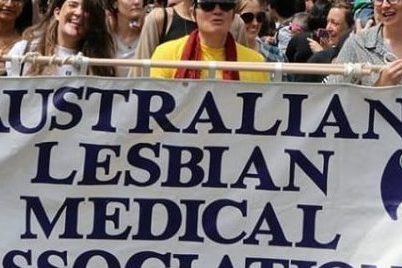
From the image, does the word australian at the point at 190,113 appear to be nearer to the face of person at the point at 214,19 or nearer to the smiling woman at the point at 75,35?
the face of person at the point at 214,19

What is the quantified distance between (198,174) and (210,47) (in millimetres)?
890

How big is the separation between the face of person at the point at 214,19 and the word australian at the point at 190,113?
680 millimetres

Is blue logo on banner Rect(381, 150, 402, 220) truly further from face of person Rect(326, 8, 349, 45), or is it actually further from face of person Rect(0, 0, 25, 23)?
face of person Rect(326, 8, 349, 45)

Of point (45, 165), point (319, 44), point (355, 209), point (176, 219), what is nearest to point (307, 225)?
point (355, 209)

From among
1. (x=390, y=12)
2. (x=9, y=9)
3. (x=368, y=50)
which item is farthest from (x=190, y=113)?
(x=9, y=9)

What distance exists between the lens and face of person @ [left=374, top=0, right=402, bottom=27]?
5.70 meters

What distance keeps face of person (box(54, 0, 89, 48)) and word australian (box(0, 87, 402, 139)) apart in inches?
53.7

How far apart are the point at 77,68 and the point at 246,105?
785mm

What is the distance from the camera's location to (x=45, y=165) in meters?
5.03

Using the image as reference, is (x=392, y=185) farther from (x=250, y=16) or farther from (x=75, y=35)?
(x=250, y=16)

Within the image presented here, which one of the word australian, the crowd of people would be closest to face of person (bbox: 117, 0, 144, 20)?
the crowd of people

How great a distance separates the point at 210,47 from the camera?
5664 millimetres

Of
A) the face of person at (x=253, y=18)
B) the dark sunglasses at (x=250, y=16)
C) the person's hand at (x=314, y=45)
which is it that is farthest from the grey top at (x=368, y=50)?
the person's hand at (x=314, y=45)

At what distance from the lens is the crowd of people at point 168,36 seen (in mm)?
5543
